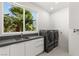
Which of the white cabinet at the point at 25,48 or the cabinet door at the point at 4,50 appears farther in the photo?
the white cabinet at the point at 25,48

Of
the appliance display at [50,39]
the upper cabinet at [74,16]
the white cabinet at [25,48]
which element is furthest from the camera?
the appliance display at [50,39]

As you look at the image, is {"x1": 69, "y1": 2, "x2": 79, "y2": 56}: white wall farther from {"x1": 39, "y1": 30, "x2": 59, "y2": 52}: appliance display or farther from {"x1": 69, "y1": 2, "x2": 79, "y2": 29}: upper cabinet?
{"x1": 39, "y1": 30, "x2": 59, "y2": 52}: appliance display

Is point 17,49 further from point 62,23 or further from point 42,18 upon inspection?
point 62,23

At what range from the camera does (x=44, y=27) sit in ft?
15.9

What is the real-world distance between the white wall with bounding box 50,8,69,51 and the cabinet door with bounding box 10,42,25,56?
2.16 meters

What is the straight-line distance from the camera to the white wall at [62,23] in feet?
14.8

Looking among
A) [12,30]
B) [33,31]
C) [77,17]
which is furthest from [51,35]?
[12,30]

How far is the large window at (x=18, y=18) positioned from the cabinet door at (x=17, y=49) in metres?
0.72

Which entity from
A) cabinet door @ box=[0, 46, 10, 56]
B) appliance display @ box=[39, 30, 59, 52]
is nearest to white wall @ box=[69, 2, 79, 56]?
appliance display @ box=[39, 30, 59, 52]

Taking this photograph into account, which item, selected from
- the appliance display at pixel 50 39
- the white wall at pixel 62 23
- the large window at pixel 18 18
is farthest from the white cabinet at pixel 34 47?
the white wall at pixel 62 23

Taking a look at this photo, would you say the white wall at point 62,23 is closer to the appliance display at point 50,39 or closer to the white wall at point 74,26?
the appliance display at point 50,39

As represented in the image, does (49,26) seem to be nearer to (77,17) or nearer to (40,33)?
(40,33)

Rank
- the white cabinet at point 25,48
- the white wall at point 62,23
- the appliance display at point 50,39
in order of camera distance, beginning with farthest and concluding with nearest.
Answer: the white wall at point 62,23 → the appliance display at point 50,39 → the white cabinet at point 25,48

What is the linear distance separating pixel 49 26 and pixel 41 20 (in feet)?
1.44
